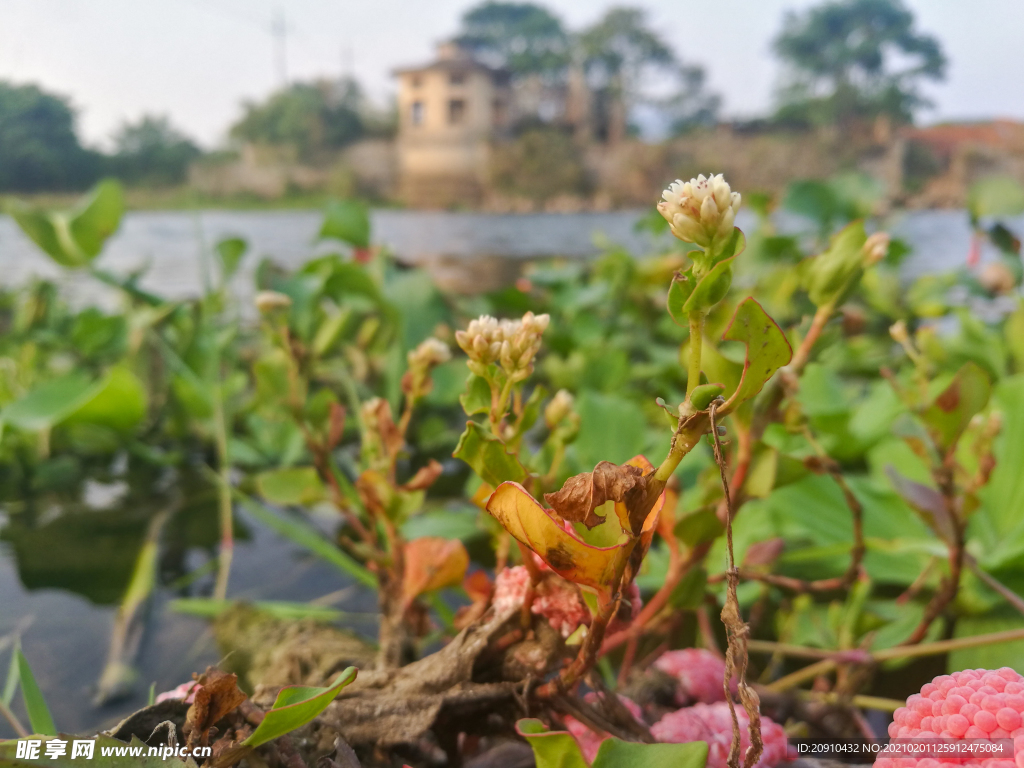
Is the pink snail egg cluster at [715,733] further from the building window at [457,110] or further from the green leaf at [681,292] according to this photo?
the building window at [457,110]

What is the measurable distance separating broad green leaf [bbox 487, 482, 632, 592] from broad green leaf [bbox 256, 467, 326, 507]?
18cm

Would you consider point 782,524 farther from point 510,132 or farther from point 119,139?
point 510,132

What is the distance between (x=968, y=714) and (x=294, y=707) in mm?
112

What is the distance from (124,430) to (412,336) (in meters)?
0.21

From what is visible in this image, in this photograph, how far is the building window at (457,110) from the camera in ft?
28.1

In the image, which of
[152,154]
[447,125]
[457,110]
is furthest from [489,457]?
[457,110]

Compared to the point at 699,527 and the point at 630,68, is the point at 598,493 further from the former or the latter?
the point at 630,68

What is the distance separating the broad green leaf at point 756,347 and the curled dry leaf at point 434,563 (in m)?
0.10

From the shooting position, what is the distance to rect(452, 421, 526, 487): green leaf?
0.12m

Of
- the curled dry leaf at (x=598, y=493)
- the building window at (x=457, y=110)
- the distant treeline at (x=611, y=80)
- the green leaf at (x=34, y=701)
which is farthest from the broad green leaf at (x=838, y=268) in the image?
the building window at (x=457, y=110)

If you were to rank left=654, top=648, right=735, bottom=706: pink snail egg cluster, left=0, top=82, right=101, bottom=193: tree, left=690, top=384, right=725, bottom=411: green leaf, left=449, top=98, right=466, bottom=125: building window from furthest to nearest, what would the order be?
left=449, top=98, right=466, bottom=125: building window → left=0, top=82, right=101, bottom=193: tree → left=654, top=648, right=735, bottom=706: pink snail egg cluster → left=690, top=384, right=725, bottom=411: green leaf

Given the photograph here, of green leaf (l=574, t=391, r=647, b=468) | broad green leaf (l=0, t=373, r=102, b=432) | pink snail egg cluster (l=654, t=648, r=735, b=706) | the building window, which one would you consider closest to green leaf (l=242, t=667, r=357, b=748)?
pink snail egg cluster (l=654, t=648, r=735, b=706)

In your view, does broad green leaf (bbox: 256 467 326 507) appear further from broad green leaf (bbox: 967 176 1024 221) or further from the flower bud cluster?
broad green leaf (bbox: 967 176 1024 221)

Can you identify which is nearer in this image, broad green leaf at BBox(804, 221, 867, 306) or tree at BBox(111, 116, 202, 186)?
broad green leaf at BBox(804, 221, 867, 306)
